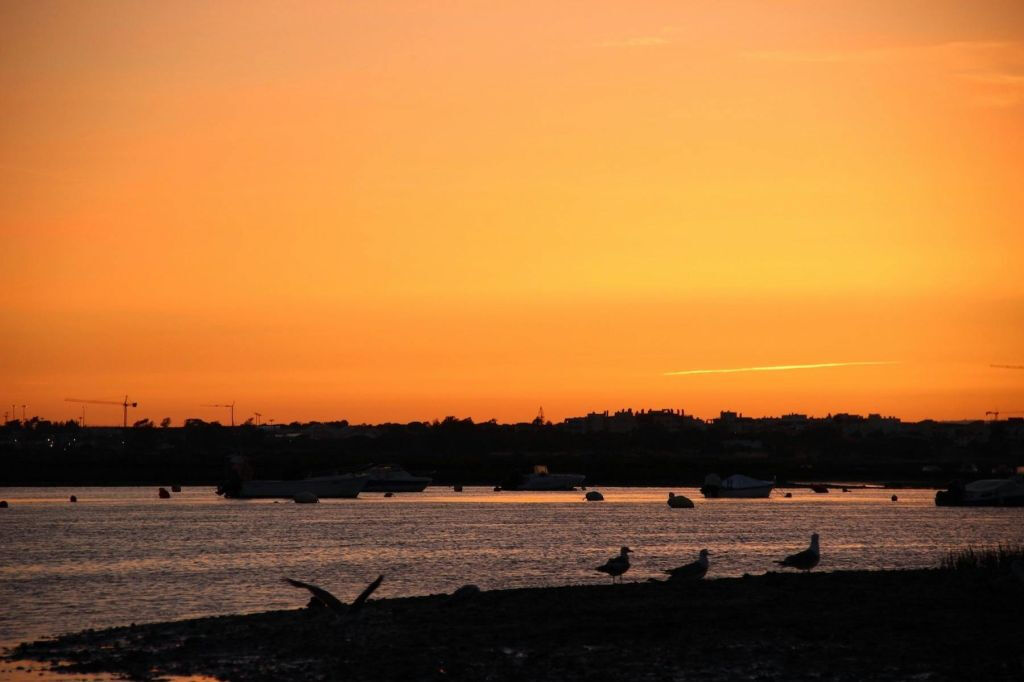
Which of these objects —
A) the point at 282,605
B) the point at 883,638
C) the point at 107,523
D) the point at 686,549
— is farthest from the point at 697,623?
the point at 107,523

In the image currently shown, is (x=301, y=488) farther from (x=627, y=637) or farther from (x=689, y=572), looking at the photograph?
(x=627, y=637)

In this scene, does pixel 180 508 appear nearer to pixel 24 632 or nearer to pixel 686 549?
pixel 686 549

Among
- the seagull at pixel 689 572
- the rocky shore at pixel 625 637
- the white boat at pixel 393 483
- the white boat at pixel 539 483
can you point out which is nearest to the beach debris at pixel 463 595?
the rocky shore at pixel 625 637

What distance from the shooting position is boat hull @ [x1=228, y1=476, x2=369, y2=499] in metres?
138

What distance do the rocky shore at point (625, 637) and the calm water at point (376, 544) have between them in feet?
22.3

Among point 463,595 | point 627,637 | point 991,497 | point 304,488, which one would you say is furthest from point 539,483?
point 627,637

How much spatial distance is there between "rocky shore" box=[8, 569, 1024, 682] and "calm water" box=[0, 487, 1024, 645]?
680 centimetres

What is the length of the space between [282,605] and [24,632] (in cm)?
761

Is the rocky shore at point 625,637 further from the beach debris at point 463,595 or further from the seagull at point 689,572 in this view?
the seagull at point 689,572

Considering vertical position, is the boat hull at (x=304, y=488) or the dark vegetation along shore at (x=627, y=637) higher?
the boat hull at (x=304, y=488)

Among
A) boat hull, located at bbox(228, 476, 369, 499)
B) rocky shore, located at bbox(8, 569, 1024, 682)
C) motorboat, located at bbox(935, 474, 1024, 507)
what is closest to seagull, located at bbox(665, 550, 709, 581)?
rocky shore, located at bbox(8, 569, 1024, 682)

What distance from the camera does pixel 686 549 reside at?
209 feet

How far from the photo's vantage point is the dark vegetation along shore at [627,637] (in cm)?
2369

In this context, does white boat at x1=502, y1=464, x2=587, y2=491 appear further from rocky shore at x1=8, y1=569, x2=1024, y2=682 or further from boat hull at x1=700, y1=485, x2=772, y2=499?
rocky shore at x1=8, y1=569, x2=1024, y2=682
